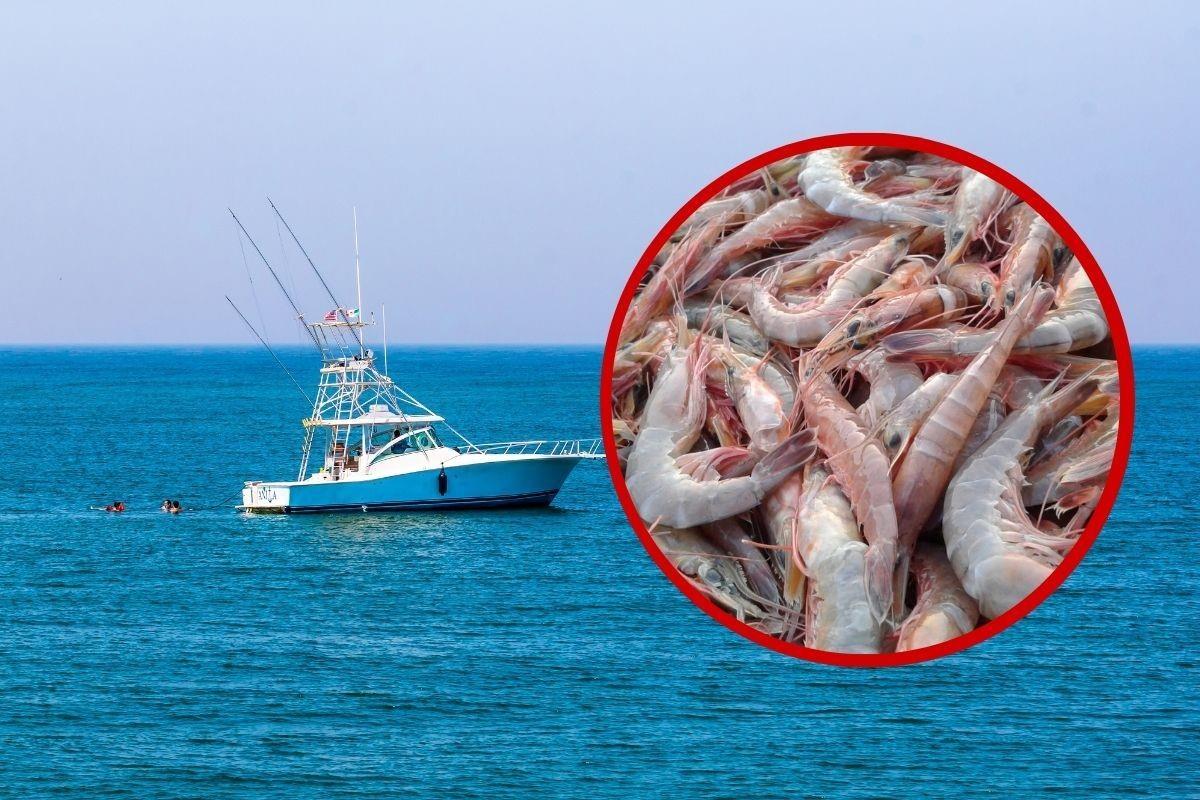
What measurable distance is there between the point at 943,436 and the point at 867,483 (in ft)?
1.06

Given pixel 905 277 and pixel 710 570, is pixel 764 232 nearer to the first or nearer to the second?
pixel 905 277

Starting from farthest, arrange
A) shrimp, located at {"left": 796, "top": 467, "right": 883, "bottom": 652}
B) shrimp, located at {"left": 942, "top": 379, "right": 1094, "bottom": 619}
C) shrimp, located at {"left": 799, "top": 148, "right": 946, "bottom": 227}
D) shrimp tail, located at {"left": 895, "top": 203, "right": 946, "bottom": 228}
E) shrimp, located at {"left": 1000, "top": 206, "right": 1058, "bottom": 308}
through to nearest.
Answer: shrimp, located at {"left": 799, "top": 148, "right": 946, "bottom": 227} → shrimp tail, located at {"left": 895, "top": 203, "right": 946, "bottom": 228} → shrimp, located at {"left": 1000, "top": 206, "right": 1058, "bottom": 308} → shrimp, located at {"left": 796, "top": 467, "right": 883, "bottom": 652} → shrimp, located at {"left": 942, "top": 379, "right": 1094, "bottom": 619}

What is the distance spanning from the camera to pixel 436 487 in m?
58.1

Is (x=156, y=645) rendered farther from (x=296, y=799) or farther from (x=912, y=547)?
(x=912, y=547)

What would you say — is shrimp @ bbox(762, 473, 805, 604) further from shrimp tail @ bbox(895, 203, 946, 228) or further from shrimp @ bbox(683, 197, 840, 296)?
shrimp tail @ bbox(895, 203, 946, 228)

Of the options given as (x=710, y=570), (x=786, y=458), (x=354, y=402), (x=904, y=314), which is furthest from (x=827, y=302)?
(x=354, y=402)

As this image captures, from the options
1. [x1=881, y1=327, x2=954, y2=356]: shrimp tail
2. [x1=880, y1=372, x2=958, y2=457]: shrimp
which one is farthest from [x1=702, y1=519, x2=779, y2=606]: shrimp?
[x1=881, y1=327, x2=954, y2=356]: shrimp tail

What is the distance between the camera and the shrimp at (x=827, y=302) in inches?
223

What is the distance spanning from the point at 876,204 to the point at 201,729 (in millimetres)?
32637

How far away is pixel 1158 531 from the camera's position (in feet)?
194

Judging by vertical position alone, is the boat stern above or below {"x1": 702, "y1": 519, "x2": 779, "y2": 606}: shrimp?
below

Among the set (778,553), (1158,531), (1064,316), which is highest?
(1064,316)

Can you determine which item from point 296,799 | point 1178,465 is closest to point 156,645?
point 296,799

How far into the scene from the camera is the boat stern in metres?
60.0
